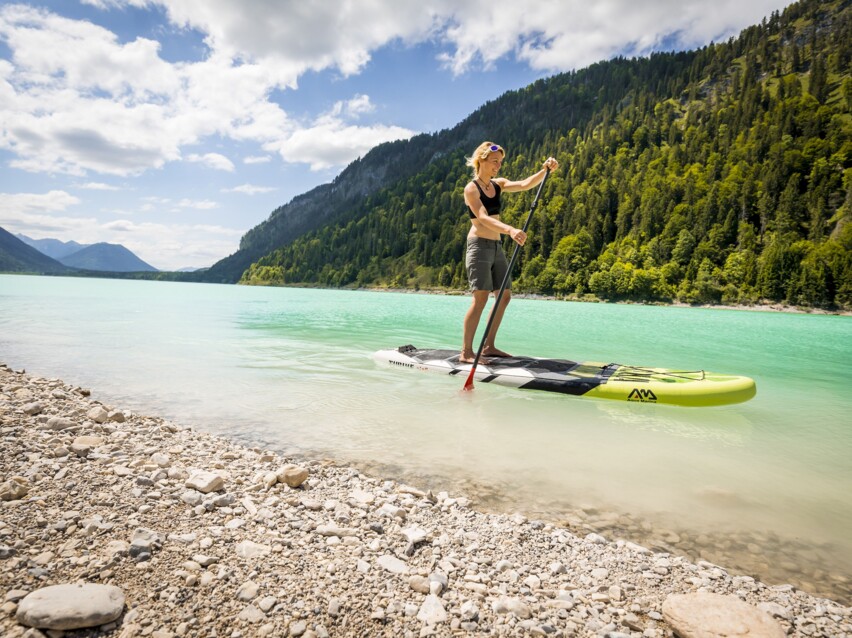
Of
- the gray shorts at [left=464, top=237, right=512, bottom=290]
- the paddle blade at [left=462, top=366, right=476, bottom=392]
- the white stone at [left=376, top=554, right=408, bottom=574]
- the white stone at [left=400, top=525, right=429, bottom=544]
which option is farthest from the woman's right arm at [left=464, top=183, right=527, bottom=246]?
the white stone at [left=376, top=554, right=408, bottom=574]

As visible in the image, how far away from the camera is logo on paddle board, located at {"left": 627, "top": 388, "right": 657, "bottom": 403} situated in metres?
7.09

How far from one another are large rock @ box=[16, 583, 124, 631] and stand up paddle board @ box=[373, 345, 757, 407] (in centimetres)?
674

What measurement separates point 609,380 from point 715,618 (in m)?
5.50

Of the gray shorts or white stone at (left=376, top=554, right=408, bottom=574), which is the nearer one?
white stone at (left=376, top=554, right=408, bottom=574)

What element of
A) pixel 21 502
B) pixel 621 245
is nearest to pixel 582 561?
pixel 21 502

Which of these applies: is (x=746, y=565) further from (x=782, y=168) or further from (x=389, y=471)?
(x=782, y=168)

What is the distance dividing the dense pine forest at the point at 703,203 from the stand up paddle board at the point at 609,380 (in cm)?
11041

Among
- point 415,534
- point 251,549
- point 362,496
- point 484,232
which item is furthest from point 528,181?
point 251,549

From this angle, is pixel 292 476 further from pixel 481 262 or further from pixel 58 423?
pixel 481 262

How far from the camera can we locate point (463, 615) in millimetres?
2359

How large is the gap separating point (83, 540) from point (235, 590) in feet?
3.86

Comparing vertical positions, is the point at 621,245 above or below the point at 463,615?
above

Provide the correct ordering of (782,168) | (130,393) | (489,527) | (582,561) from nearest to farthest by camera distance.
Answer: (582,561) < (489,527) < (130,393) < (782,168)

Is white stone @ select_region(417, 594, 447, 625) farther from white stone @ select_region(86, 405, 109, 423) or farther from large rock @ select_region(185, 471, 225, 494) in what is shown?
white stone @ select_region(86, 405, 109, 423)
